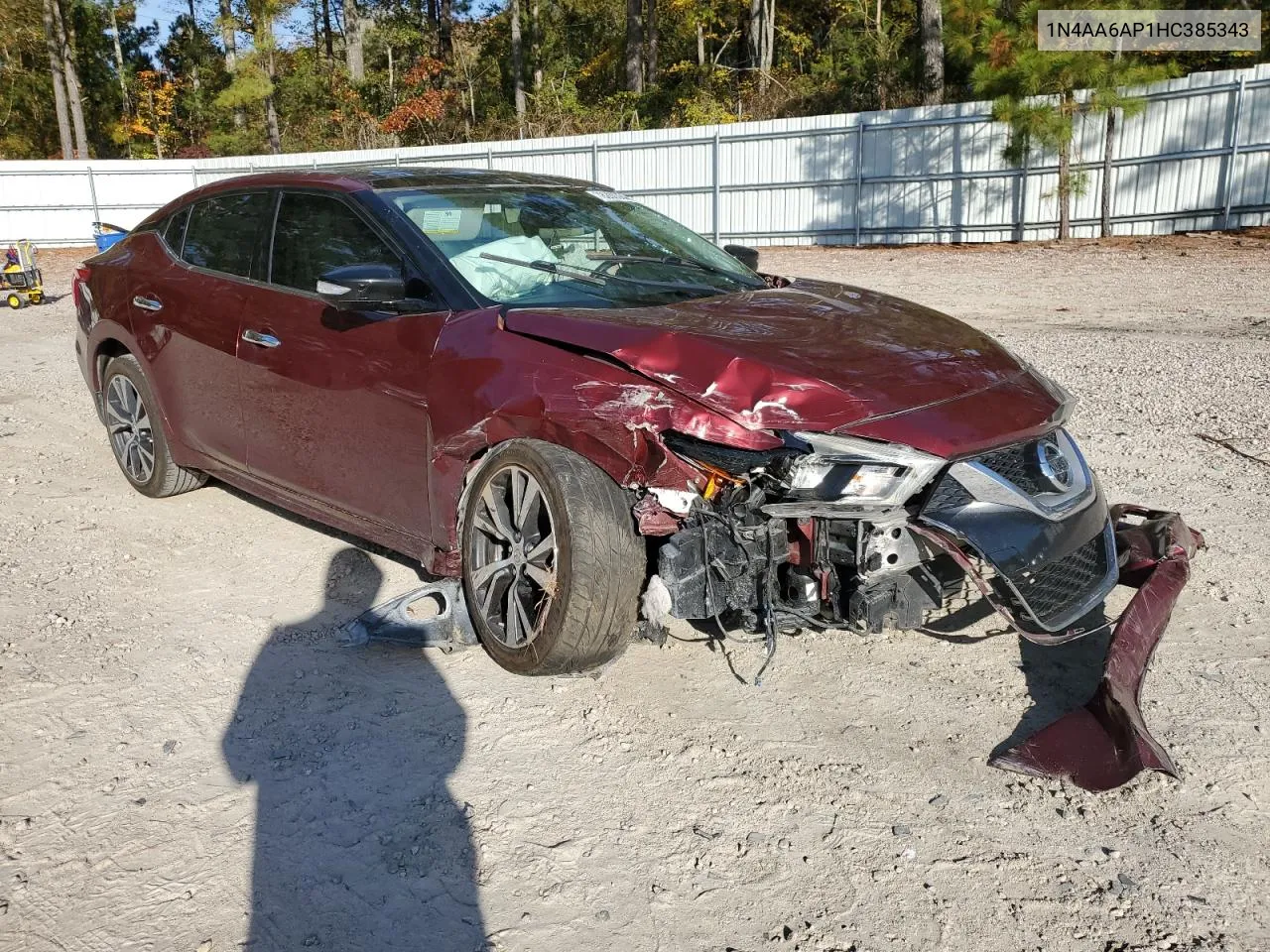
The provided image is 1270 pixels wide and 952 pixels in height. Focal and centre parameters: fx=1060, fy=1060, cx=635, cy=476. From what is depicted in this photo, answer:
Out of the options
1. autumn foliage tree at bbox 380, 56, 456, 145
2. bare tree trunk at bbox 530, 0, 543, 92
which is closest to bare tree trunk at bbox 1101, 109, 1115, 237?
autumn foliage tree at bbox 380, 56, 456, 145

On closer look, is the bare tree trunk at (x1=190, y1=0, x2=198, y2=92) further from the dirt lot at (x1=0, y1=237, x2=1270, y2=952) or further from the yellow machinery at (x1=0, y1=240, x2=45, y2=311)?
the dirt lot at (x1=0, y1=237, x2=1270, y2=952)

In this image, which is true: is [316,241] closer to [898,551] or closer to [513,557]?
[513,557]

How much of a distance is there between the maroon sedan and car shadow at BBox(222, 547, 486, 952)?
0.42 metres

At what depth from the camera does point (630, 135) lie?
75.3ft

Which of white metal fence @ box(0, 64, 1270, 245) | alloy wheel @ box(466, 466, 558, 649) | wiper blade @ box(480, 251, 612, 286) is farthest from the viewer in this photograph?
white metal fence @ box(0, 64, 1270, 245)

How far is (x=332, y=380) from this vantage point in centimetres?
418

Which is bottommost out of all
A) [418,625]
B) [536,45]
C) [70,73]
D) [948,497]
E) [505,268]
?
[418,625]

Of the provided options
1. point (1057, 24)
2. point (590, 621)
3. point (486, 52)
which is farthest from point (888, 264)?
point (486, 52)

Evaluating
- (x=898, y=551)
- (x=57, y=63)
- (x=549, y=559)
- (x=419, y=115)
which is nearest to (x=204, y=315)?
(x=549, y=559)

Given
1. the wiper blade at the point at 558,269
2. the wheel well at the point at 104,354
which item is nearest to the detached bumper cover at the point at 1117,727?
the wiper blade at the point at 558,269

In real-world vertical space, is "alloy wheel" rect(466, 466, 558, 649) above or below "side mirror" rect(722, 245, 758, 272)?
below

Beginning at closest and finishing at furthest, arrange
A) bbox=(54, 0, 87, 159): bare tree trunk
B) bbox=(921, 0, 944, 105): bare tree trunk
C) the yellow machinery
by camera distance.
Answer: the yellow machinery < bbox=(921, 0, 944, 105): bare tree trunk < bbox=(54, 0, 87, 159): bare tree trunk

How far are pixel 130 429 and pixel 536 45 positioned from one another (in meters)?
36.0

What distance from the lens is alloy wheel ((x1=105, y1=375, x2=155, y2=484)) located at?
5.66 meters
